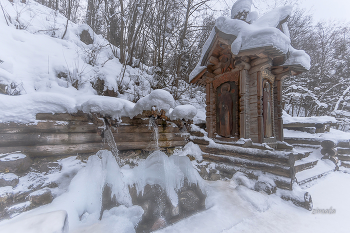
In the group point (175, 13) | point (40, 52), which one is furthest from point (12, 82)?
point (175, 13)

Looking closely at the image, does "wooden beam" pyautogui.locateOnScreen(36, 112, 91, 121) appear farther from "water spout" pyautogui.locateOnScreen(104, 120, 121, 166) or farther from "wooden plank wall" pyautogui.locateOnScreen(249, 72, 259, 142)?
"wooden plank wall" pyautogui.locateOnScreen(249, 72, 259, 142)

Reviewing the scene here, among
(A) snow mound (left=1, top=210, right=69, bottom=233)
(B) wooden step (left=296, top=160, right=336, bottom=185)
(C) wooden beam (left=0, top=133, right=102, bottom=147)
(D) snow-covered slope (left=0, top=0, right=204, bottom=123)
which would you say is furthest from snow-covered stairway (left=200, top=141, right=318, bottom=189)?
(A) snow mound (left=1, top=210, right=69, bottom=233)

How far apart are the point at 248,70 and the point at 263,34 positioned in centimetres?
113

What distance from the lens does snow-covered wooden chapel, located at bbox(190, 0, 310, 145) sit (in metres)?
3.57

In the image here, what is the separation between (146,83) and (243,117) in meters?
4.94

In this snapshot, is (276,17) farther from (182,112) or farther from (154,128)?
(154,128)

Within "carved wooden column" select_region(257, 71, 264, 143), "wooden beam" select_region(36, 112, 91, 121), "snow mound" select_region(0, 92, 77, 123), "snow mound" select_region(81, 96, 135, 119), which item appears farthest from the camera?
"carved wooden column" select_region(257, 71, 264, 143)

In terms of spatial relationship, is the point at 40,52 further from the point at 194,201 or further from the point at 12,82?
the point at 194,201

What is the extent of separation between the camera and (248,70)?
4.32 metres

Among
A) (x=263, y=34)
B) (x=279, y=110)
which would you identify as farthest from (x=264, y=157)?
(x=263, y=34)

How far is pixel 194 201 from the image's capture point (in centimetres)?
293

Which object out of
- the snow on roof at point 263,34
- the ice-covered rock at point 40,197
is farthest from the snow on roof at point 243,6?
the ice-covered rock at point 40,197

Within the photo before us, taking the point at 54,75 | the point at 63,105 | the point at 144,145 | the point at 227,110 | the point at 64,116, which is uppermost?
the point at 54,75

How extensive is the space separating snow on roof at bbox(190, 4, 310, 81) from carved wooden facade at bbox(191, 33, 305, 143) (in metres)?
0.18
